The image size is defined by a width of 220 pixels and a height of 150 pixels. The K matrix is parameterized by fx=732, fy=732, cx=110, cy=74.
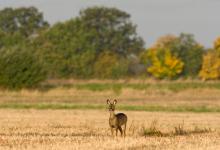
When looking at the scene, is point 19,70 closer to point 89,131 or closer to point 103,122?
point 103,122

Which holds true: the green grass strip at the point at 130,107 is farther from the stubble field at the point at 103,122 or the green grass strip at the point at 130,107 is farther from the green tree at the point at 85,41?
the green tree at the point at 85,41

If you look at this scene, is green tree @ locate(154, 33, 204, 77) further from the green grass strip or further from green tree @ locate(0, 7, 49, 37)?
the green grass strip

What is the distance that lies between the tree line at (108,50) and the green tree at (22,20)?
5.29ft

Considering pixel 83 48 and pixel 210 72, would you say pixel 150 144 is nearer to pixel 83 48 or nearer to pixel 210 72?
pixel 210 72

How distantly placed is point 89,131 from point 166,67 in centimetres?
6099

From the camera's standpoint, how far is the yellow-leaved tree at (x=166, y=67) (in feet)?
283

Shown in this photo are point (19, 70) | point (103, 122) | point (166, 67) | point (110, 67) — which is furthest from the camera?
point (166, 67)

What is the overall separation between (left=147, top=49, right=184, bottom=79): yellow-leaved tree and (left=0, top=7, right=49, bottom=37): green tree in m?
28.1

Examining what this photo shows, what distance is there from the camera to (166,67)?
86.5m

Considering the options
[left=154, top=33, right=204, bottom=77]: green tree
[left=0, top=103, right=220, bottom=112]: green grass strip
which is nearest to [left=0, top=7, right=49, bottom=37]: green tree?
[left=154, top=33, right=204, bottom=77]: green tree

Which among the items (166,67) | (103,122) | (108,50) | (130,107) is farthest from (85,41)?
(103,122)

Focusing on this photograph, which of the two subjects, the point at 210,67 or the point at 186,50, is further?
the point at 186,50

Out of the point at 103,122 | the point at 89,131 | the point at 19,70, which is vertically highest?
the point at 19,70

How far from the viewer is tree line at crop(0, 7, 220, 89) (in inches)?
3349
